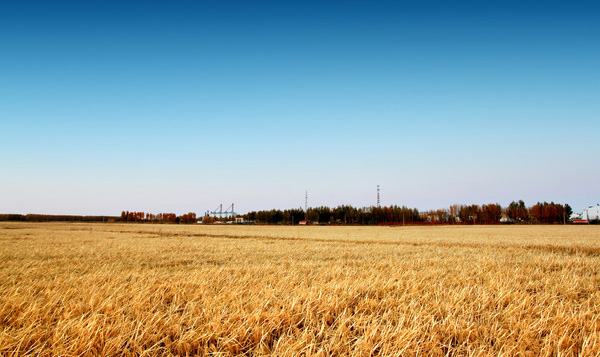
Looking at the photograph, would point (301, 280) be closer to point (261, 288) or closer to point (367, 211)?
point (261, 288)

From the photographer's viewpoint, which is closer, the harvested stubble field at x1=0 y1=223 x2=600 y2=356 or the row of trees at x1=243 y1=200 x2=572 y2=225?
the harvested stubble field at x1=0 y1=223 x2=600 y2=356

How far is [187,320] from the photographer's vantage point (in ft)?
12.5

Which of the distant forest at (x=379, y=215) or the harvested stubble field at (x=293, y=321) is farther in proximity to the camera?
the distant forest at (x=379, y=215)

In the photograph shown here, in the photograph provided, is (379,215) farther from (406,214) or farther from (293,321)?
(293,321)

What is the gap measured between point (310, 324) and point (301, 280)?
10.4ft

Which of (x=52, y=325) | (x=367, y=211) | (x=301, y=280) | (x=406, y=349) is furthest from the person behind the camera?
(x=367, y=211)

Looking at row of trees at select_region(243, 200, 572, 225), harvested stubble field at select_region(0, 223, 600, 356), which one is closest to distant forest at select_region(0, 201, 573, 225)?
row of trees at select_region(243, 200, 572, 225)

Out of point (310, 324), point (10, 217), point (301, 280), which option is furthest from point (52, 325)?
point (10, 217)

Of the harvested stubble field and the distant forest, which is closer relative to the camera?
the harvested stubble field

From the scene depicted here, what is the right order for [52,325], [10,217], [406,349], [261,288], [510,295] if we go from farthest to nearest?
[10,217]
[261,288]
[510,295]
[52,325]
[406,349]

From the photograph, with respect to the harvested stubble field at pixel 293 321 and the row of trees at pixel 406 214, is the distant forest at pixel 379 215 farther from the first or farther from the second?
the harvested stubble field at pixel 293 321

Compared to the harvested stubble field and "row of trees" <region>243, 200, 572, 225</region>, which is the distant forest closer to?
"row of trees" <region>243, 200, 572, 225</region>

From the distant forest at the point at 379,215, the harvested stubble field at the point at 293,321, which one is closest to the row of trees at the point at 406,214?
the distant forest at the point at 379,215

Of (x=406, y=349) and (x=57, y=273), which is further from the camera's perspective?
(x=57, y=273)
